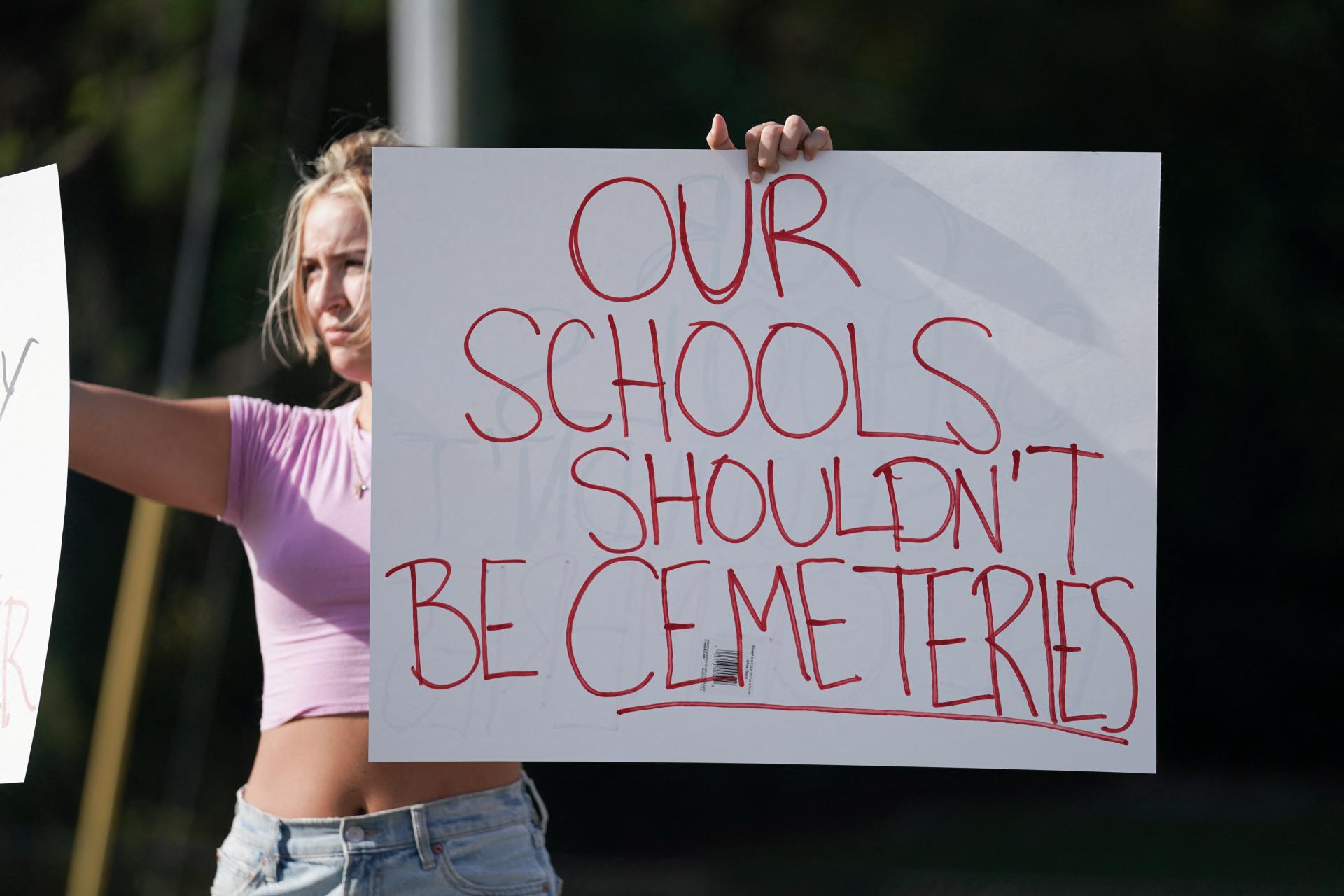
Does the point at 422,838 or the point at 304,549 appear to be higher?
the point at 304,549

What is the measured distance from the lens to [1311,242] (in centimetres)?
681

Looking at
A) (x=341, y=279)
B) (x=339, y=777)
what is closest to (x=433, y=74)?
(x=341, y=279)

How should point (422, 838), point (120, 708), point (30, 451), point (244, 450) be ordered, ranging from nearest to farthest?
point (30, 451), point (422, 838), point (244, 450), point (120, 708)

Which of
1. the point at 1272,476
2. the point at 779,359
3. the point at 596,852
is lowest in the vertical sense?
the point at 596,852

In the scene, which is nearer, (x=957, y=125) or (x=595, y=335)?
(x=595, y=335)

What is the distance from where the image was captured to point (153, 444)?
5.58 ft

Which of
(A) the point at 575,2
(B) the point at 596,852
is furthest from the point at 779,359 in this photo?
(B) the point at 596,852

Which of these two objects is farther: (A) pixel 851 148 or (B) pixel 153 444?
(A) pixel 851 148

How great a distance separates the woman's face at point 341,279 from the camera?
176cm

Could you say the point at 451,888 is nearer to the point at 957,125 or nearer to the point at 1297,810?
the point at 957,125

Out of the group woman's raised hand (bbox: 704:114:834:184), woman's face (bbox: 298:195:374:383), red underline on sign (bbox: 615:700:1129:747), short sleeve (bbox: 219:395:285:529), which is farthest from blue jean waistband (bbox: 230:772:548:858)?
woman's raised hand (bbox: 704:114:834:184)

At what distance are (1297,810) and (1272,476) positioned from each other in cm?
160

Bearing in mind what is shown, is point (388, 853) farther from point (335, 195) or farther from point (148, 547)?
point (148, 547)

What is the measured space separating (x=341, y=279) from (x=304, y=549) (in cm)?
34
